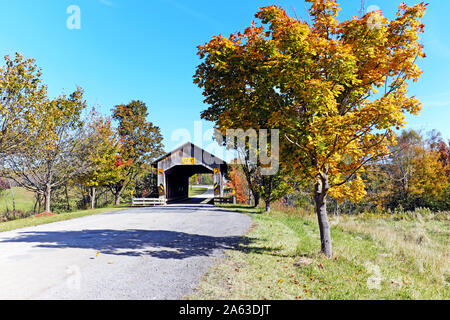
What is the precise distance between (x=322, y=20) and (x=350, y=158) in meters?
4.39

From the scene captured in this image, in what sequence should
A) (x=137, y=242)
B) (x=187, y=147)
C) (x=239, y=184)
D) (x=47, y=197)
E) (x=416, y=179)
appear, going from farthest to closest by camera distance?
(x=239, y=184) → (x=416, y=179) → (x=187, y=147) → (x=47, y=197) → (x=137, y=242)

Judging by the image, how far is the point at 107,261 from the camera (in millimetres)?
6859

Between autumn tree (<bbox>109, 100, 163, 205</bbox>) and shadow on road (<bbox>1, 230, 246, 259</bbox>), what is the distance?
20.8 meters

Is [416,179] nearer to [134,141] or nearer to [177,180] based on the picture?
[177,180]

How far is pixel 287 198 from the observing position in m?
42.9

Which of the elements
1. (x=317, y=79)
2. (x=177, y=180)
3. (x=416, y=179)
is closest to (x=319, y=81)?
(x=317, y=79)

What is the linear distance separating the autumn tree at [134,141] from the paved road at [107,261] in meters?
20.2

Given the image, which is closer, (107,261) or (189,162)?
(107,261)

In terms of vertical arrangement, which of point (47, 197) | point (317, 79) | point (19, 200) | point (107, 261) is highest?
point (317, 79)

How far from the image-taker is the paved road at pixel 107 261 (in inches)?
196

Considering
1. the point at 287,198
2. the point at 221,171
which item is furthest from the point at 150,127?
the point at 287,198

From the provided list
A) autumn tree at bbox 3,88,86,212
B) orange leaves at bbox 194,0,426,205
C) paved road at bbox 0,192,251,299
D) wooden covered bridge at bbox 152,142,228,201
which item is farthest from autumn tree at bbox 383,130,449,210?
autumn tree at bbox 3,88,86,212

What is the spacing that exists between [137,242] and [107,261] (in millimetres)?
2413
